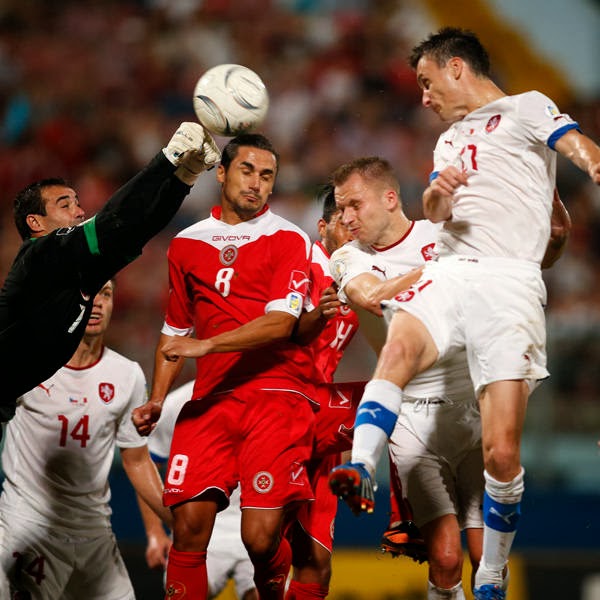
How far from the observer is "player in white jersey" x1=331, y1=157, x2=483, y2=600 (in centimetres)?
494

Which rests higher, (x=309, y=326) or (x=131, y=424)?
(x=309, y=326)

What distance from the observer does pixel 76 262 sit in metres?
4.70

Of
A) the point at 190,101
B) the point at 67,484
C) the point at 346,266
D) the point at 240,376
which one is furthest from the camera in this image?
the point at 190,101

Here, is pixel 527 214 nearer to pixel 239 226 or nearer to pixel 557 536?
pixel 239 226

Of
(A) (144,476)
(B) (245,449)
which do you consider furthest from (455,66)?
(A) (144,476)

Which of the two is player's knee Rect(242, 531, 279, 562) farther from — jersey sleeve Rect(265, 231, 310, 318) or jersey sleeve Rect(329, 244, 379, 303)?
jersey sleeve Rect(329, 244, 379, 303)

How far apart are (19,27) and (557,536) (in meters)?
8.79

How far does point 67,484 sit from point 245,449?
3.86 feet

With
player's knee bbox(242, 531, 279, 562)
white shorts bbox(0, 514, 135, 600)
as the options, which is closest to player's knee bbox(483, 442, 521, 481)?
player's knee bbox(242, 531, 279, 562)

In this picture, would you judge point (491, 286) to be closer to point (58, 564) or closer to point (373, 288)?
point (373, 288)

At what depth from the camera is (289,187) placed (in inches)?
434

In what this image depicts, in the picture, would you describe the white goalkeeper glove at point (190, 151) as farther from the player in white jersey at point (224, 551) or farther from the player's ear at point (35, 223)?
the player in white jersey at point (224, 551)

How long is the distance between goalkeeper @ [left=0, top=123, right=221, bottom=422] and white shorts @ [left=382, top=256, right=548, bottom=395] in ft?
3.63

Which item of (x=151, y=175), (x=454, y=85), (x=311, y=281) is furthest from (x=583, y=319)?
(x=151, y=175)
